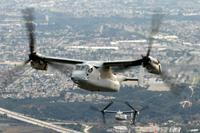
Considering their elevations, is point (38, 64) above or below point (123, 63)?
below

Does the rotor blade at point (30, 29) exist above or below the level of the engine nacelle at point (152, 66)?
above

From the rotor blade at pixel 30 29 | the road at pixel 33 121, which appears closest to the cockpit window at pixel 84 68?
the rotor blade at pixel 30 29

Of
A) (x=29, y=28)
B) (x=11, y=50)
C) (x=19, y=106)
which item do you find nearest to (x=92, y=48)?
(x=11, y=50)

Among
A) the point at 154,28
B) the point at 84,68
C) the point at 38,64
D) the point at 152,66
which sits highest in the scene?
the point at 154,28

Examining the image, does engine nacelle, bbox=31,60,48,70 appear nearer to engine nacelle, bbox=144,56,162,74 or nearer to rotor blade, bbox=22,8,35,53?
rotor blade, bbox=22,8,35,53

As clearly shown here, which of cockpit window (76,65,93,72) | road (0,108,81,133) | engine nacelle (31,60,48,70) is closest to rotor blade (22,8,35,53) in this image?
engine nacelle (31,60,48,70)

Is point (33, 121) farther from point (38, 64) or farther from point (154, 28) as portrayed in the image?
point (154, 28)

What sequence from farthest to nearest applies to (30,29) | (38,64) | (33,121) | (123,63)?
1. (33,121)
2. (38,64)
3. (30,29)
4. (123,63)

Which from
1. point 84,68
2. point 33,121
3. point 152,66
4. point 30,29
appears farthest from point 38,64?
point 33,121

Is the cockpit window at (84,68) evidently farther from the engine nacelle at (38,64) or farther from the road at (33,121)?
the road at (33,121)

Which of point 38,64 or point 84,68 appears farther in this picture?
point 38,64

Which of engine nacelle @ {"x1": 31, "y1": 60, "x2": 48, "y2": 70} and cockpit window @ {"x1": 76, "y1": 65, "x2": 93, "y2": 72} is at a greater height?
cockpit window @ {"x1": 76, "y1": 65, "x2": 93, "y2": 72}

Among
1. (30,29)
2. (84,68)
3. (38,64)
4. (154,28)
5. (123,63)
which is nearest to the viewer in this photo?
(84,68)
